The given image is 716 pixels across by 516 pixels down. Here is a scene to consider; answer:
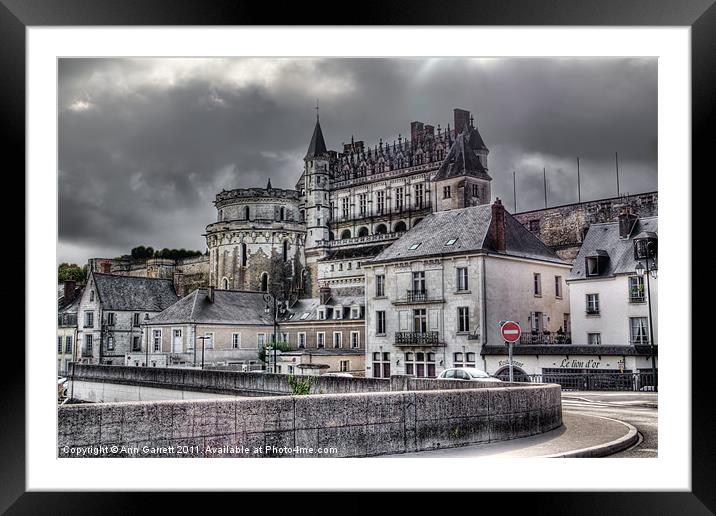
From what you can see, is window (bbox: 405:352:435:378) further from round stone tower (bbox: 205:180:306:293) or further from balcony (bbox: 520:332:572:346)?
round stone tower (bbox: 205:180:306:293)

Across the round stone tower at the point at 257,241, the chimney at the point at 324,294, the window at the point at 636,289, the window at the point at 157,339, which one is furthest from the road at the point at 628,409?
the chimney at the point at 324,294

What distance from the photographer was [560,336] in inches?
890

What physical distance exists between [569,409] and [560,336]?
8936mm

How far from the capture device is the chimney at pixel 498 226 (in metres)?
24.2

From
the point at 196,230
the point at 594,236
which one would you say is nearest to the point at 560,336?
the point at 594,236

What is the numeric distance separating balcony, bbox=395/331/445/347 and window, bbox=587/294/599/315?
4.41 meters

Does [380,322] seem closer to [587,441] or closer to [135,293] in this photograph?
[135,293]

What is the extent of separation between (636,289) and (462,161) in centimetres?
1065

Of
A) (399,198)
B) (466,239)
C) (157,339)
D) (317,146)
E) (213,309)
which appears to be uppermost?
(399,198)

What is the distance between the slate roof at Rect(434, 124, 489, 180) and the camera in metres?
23.2

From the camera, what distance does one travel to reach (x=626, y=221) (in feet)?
73.7

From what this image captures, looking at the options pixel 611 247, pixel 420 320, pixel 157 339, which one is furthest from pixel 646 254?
pixel 157 339

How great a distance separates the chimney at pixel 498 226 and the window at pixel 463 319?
2351 mm
